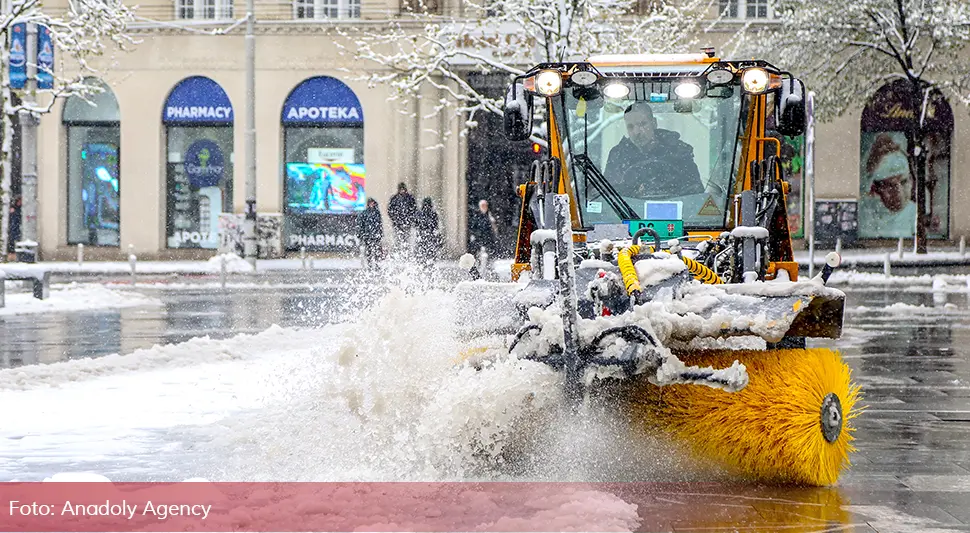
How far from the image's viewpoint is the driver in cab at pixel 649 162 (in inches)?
388

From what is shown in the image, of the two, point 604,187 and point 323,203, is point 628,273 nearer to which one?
point 604,187

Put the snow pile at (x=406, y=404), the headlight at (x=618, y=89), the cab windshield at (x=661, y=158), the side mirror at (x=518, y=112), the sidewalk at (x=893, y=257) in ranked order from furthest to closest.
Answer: the sidewalk at (x=893, y=257) < the headlight at (x=618, y=89) < the cab windshield at (x=661, y=158) < the side mirror at (x=518, y=112) < the snow pile at (x=406, y=404)

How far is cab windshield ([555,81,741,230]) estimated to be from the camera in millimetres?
9820

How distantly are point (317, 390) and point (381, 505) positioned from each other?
2230 millimetres

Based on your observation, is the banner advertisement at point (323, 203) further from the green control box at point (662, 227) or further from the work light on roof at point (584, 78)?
the green control box at point (662, 227)

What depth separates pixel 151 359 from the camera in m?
13.0

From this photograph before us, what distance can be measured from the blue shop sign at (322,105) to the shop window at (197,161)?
1.75 m

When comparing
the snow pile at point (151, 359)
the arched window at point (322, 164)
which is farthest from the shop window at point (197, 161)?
the snow pile at point (151, 359)

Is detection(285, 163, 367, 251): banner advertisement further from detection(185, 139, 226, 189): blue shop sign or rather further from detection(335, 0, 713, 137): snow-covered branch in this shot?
detection(335, 0, 713, 137): snow-covered branch

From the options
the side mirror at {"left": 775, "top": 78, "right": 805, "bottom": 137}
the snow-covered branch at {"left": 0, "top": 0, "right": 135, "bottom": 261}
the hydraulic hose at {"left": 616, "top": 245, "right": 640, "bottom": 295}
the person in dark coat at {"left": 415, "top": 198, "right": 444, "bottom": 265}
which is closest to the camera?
the hydraulic hose at {"left": 616, "top": 245, "right": 640, "bottom": 295}

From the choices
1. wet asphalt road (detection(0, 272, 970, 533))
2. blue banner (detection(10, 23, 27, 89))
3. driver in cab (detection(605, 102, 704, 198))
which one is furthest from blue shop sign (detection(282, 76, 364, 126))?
driver in cab (detection(605, 102, 704, 198))

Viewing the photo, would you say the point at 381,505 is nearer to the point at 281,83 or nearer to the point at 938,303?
the point at 938,303

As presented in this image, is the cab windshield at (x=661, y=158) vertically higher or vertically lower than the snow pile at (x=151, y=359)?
higher

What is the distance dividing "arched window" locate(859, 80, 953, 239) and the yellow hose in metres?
29.3
